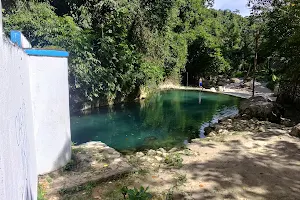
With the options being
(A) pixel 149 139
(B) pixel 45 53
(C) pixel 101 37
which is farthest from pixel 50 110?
(C) pixel 101 37

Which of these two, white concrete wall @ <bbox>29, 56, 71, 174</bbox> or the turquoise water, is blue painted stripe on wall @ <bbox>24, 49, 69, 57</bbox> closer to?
white concrete wall @ <bbox>29, 56, 71, 174</bbox>

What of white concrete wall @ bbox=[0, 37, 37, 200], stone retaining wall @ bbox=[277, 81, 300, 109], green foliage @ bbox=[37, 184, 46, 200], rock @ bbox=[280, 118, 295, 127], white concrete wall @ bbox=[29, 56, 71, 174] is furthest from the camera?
stone retaining wall @ bbox=[277, 81, 300, 109]

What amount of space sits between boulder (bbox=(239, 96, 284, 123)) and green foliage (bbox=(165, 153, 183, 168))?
5783 millimetres

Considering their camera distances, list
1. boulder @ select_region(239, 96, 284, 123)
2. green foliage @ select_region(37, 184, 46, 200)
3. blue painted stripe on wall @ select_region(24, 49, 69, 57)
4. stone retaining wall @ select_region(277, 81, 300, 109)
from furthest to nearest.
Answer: stone retaining wall @ select_region(277, 81, 300, 109)
boulder @ select_region(239, 96, 284, 123)
blue painted stripe on wall @ select_region(24, 49, 69, 57)
green foliage @ select_region(37, 184, 46, 200)

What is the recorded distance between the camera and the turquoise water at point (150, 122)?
7.68 m

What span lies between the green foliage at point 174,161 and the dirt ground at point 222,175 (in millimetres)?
85

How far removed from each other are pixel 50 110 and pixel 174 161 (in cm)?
223

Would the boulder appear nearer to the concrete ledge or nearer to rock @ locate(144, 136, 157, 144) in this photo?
rock @ locate(144, 136, 157, 144)

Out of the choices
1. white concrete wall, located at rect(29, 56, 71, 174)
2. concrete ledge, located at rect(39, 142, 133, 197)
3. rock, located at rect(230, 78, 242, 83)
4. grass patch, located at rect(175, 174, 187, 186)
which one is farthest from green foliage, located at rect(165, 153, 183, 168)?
rock, located at rect(230, 78, 242, 83)

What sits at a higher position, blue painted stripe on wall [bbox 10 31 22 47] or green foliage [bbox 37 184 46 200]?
blue painted stripe on wall [bbox 10 31 22 47]

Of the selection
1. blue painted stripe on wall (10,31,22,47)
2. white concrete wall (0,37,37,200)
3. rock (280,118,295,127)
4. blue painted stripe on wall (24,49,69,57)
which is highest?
blue painted stripe on wall (10,31,22,47)

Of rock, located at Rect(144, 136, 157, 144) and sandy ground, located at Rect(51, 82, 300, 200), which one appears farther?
rock, located at Rect(144, 136, 157, 144)

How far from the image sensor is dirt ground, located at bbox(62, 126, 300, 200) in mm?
3090

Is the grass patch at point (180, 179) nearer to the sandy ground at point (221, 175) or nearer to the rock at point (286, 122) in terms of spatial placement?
the sandy ground at point (221, 175)
